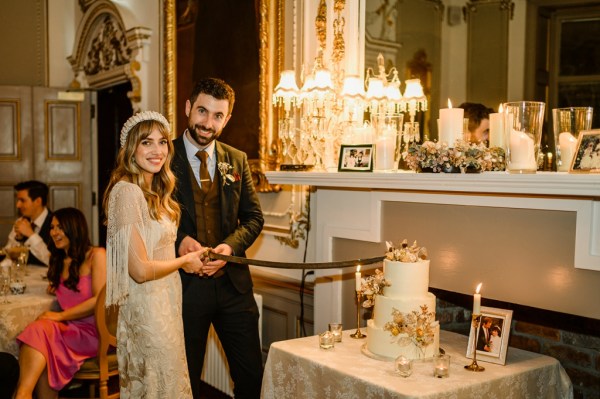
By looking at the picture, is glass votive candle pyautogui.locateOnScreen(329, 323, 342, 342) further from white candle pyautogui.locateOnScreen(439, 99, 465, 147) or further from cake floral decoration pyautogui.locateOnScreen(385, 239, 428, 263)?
white candle pyautogui.locateOnScreen(439, 99, 465, 147)

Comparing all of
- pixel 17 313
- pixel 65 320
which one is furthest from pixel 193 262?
pixel 17 313

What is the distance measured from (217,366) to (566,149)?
2753mm

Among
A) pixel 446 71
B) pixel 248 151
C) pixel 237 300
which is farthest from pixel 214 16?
pixel 237 300

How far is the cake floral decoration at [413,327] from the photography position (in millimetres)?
2482

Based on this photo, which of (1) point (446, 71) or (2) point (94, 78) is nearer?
(1) point (446, 71)

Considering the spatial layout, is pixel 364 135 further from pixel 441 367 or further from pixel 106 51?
pixel 106 51

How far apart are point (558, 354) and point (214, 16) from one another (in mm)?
3300

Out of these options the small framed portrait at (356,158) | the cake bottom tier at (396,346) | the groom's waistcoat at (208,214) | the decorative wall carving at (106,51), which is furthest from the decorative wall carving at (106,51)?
the cake bottom tier at (396,346)

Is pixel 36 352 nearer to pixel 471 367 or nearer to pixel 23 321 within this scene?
pixel 23 321

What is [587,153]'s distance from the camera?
2381mm

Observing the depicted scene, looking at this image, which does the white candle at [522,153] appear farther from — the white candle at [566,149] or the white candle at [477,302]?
the white candle at [477,302]

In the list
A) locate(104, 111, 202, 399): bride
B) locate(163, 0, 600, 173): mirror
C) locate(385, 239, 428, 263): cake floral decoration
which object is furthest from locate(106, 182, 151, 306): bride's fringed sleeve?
locate(163, 0, 600, 173): mirror

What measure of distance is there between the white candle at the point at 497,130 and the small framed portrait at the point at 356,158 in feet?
1.95

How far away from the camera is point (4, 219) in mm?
6824
